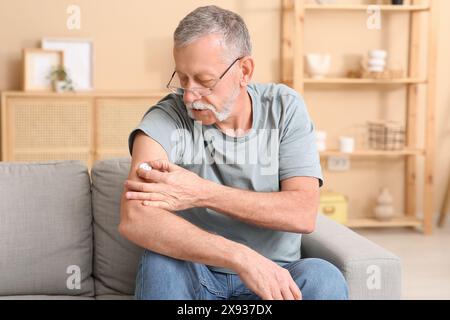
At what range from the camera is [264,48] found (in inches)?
183

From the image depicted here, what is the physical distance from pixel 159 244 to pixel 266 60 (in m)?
3.06

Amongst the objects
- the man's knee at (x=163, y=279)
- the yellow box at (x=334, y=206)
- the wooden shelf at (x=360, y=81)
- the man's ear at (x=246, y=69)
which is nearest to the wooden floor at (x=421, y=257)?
the yellow box at (x=334, y=206)

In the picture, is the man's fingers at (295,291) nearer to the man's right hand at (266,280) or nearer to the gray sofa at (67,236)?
the man's right hand at (266,280)

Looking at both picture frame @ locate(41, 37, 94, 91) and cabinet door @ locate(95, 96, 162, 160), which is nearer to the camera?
cabinet door @ locate(95, 96, 162, 160)

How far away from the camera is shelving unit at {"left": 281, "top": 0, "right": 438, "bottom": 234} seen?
4371 mm

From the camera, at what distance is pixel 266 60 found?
183 inches

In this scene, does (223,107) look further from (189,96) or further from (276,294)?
(276,294)

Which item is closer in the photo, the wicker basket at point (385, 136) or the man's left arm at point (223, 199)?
the man's left arm at point (223, 199)

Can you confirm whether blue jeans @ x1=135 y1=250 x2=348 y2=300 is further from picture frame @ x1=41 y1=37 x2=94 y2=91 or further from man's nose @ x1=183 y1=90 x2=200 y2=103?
picture frame @ x1=41 y1=37 x2=94 y2=91

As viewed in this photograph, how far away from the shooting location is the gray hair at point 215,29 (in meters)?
1.87

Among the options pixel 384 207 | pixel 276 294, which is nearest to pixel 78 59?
pixel 384 207

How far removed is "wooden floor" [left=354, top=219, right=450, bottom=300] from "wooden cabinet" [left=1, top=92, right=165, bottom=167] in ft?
5.33

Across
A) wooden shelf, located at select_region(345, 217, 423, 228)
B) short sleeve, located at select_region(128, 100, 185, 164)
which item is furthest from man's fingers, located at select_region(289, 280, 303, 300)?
wooden shelf, located at select_region(345, 217, 423, 228)

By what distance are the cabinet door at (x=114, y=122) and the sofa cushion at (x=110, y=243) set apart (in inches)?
82.5
